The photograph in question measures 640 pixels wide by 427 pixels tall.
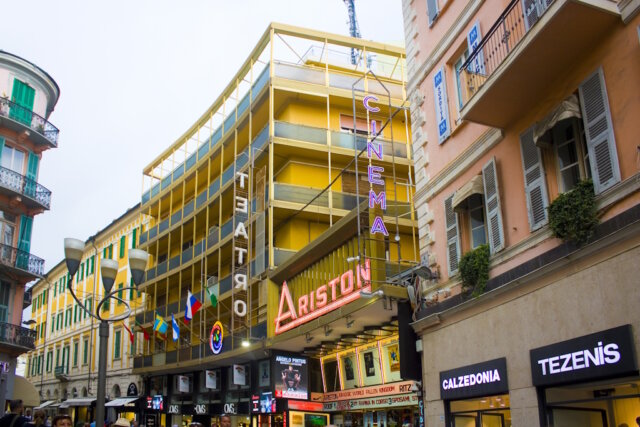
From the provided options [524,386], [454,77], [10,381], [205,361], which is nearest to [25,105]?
[10,381]

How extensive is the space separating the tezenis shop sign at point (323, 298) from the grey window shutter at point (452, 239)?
4.02 metres

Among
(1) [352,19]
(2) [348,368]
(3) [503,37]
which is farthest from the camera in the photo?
(1) [352,19]

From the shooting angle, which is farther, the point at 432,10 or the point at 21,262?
the point at 21,262

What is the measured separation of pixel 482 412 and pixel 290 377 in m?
13.0

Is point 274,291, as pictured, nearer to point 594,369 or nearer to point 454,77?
point 454,77

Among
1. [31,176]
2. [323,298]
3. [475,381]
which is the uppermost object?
[31,176]

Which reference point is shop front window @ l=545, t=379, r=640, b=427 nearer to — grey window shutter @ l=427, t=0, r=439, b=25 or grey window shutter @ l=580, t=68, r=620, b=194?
grey window shutter @ l=580, t=68, r=620, b=194

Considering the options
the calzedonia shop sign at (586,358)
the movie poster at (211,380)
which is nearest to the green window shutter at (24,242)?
the movie poster at (211,380)

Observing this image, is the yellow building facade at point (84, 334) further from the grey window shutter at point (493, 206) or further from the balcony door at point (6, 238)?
the grey window shutter at point (493, 206)

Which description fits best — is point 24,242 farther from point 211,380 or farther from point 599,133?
point 599,133

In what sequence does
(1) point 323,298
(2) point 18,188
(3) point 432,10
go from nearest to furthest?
(3) point 432,10, (1) point 323,298, (2) point 18,188

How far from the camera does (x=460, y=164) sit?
47.6 ft

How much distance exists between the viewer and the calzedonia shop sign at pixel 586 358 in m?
9.17

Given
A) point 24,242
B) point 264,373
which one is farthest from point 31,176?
point 264,373
